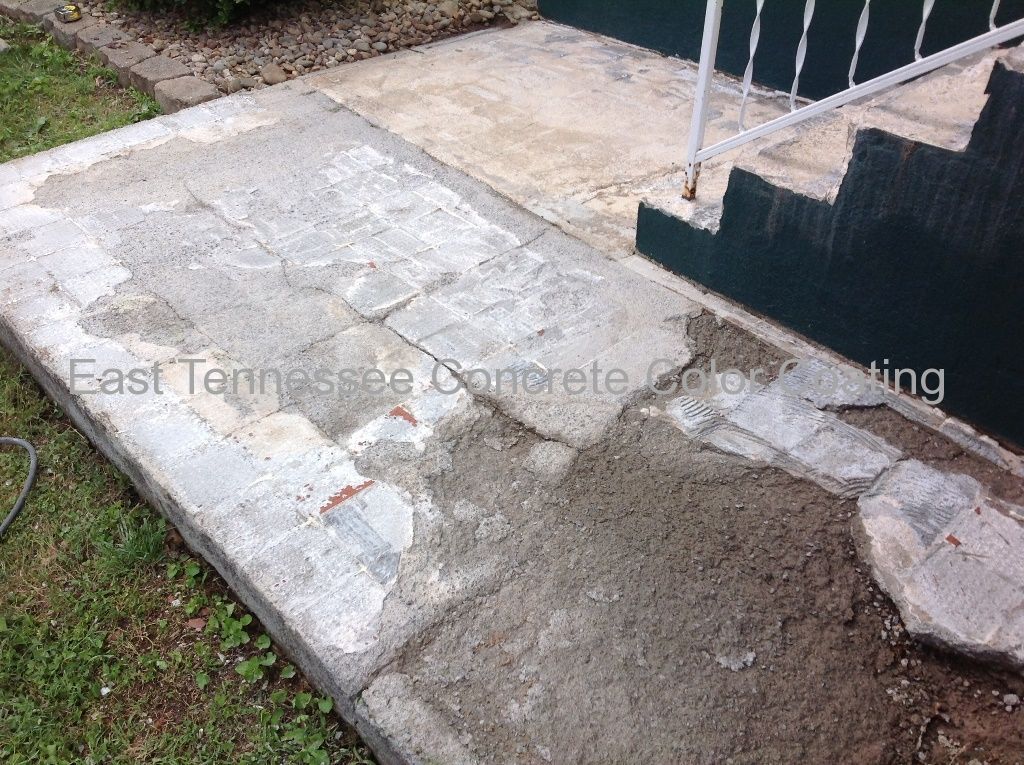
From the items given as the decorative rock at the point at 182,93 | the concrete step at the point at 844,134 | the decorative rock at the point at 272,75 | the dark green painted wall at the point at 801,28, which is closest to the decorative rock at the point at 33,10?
the decorative rock at the point at 182,93

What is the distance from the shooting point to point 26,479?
3.01 meters

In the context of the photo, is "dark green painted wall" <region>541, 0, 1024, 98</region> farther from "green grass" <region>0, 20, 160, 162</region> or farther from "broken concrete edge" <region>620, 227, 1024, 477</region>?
"green grass" <region>0, 20, 160, 162</region>

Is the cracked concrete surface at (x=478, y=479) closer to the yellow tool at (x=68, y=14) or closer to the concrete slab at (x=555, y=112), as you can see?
the concrete slab at (x=555, y=112)

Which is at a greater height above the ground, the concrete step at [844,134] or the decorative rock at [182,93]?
the concrete step at [844,134]

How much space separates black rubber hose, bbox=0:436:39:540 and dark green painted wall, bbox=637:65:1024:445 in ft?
8.83

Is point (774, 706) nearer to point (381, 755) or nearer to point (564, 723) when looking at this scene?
point (564, 723)

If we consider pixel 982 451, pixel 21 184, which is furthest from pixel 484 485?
pixel 21 184

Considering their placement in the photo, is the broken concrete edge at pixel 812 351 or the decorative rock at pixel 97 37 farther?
the decorative rock at pixel 97 37

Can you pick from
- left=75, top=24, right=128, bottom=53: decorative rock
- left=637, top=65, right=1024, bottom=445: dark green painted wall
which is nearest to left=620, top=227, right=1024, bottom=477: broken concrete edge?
left=637, top=65, right=1024, bottom=445: dark green painted wall

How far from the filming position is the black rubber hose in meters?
2.85

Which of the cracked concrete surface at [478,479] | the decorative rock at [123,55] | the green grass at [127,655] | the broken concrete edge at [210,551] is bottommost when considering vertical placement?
the green grass at [127,655]

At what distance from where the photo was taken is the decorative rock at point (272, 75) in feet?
17.4

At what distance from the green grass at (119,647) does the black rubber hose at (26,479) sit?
26 mm

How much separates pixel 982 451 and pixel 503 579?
1.67 m
